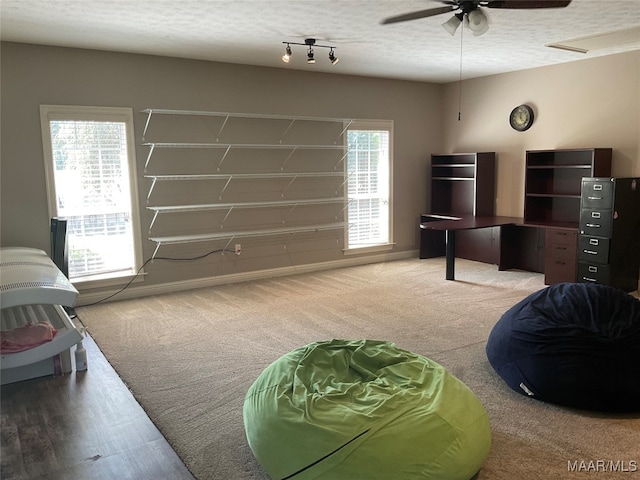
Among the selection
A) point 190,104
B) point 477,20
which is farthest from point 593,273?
point 190,104

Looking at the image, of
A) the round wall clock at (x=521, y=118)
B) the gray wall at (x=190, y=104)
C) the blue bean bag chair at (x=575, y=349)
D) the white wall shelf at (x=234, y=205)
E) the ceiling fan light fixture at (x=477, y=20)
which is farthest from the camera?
the round wall clock at (x=521, y=118)

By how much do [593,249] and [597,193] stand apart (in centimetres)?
58

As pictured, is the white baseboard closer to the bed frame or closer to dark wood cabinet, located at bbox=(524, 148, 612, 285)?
the bed frame

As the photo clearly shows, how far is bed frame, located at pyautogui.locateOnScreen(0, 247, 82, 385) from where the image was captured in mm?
3123

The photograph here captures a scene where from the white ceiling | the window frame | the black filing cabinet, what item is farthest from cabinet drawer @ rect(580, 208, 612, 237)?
the window frame

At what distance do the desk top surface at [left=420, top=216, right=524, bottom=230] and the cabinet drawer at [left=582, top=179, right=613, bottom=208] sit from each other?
0.98 m

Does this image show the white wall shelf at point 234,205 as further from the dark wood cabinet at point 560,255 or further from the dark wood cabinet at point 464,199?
the dark wood cabinet at point 560,255

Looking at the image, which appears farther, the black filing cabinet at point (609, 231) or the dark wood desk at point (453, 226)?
the dark wood desk at point (453, 226)

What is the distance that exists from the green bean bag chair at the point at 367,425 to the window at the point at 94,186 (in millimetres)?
3367

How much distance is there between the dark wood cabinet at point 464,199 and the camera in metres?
6.93

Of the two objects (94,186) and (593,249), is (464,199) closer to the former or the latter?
(593,249)

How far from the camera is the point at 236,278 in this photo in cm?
616

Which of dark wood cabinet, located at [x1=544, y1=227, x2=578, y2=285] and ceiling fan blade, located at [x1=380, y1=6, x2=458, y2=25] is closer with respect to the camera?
ceiling fan blade, located at [x1=380, y1=6, x2=458, y2=25]

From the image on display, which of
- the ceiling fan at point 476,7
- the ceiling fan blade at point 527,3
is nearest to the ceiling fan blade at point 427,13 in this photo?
the ceiling fan at point 476,7
